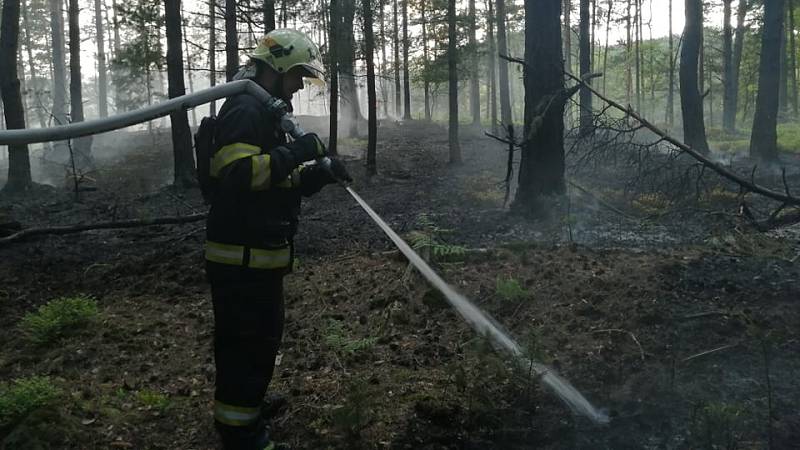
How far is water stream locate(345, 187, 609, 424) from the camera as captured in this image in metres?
3.69

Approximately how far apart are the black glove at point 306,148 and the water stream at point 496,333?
784 mm

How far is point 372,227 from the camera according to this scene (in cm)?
958

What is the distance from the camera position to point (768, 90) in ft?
49.1

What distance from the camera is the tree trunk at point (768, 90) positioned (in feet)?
47.7

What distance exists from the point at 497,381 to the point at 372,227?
5879 mm

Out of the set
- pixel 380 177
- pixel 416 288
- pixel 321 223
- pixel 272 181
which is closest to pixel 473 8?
pixel 380 177

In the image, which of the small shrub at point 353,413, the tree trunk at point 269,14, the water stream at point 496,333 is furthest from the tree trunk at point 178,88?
the small shrub at point 353,413

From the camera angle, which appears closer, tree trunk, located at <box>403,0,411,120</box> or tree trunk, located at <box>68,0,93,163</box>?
tree trunk, located at <box>68,0,93,163</box>

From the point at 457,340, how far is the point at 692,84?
14.4 meters

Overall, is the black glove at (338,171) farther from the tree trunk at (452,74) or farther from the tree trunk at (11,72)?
the tree trunk at (452,74)

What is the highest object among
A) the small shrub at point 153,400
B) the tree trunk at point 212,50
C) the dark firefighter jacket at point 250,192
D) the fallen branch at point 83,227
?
the tree trunk at point 212,50

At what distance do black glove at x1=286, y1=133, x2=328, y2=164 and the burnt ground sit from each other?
146 cm

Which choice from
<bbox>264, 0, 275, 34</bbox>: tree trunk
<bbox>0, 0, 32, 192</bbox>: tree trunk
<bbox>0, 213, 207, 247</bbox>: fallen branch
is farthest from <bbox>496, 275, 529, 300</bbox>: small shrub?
<bbox>264, 0, 275, 34</bbox>: tree trunk

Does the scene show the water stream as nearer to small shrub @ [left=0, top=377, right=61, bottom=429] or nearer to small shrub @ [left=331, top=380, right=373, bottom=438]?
small shrub @ [left=331, top=380, right=373, bottom=438]
